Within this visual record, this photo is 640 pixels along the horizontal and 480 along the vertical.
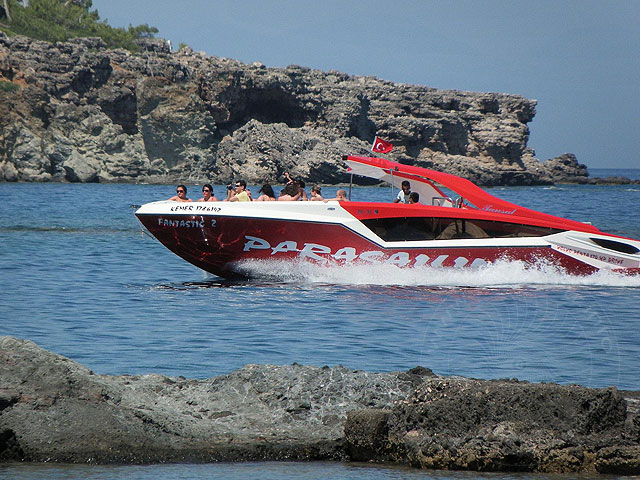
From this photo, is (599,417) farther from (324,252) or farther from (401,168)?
(401,168)

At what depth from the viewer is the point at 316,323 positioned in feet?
40.5

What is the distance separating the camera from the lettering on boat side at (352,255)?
16578mm

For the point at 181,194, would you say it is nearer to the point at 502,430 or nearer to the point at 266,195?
the point at 266,195

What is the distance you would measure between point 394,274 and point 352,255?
2.85 feet

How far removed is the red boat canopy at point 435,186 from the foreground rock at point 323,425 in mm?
10472

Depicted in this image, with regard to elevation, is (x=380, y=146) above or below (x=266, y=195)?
above

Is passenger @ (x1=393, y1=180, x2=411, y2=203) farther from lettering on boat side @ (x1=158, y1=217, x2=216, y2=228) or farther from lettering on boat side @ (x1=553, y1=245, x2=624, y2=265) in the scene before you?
lettering on boat side @ (x1=158, y1=217, x2=216, y2=228)

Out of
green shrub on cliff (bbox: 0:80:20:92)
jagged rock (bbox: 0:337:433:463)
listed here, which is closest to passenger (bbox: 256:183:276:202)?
jagged rock (bbox: 0:337:433:463)

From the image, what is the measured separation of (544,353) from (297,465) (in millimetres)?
4971

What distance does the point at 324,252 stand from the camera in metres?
16.6

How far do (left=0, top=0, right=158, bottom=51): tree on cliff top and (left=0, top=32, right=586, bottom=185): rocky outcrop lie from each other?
2027cm

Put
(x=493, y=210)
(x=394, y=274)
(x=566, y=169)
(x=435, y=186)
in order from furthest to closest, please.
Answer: (x=566, y=169) → (x=435, y=186) → (x=493, y=210) → (x=394, y=274)

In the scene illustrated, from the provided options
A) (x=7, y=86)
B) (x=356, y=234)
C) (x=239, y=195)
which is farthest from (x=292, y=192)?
(x=7, y=86)

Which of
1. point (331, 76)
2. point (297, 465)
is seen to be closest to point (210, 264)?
point (297, 465)
